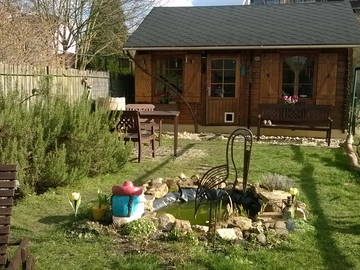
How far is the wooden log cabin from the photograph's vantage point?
40.7 ft

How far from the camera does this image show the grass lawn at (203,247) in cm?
364

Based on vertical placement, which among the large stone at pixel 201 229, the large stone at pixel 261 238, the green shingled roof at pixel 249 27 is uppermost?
the green shingled roof at pixel 249 27

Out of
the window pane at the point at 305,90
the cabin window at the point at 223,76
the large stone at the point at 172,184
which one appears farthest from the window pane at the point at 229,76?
the large stone at the point at 172,184

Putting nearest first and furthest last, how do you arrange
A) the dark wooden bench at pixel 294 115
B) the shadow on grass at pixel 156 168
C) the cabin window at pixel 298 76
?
1. the shadow on grass at pixel 156 168
2. the dark wooden bench at pixel 294 115
3. the cabin window at pixel 298 76

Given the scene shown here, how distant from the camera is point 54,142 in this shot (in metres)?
6.03

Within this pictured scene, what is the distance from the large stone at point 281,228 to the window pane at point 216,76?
9187mm

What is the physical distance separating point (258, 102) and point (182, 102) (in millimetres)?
2314

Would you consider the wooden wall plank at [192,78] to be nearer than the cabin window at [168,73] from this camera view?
Yes

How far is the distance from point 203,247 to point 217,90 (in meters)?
9.76

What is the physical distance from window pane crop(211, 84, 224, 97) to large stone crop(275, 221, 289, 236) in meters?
9.12

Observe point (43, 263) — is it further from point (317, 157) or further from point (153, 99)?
point (153, 99)

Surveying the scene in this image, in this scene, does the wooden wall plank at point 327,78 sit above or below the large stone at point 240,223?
above

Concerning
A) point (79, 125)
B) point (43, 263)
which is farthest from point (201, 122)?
point (43, 263)

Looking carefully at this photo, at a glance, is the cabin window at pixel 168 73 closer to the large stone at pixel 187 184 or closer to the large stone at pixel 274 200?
the large stone at pixel 187 184
